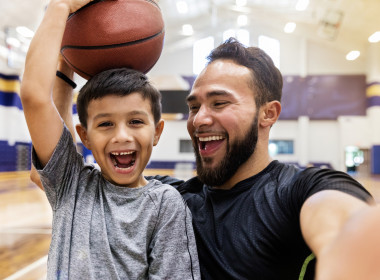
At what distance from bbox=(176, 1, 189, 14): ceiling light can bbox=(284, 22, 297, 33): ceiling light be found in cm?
281

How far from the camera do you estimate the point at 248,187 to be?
3.44 feet

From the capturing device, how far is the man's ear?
1180 mm

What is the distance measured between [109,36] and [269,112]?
561 millimetres

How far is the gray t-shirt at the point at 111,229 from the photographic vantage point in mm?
846

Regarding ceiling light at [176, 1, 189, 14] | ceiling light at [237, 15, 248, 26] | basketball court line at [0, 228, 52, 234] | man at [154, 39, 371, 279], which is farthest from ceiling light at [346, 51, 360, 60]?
man at [154, 39, 371, 279]

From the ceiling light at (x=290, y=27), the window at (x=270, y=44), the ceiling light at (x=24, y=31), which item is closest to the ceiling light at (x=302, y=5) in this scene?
the ceiling light at (x=290, y=27)

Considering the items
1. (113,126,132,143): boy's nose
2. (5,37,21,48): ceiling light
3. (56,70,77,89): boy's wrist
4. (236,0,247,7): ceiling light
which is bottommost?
(113,126,132,143): boy's nose

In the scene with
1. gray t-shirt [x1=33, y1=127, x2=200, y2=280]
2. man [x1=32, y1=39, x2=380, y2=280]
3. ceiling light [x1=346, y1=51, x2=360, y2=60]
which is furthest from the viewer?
ceiling light [x1=346, y1=51, x2=360, y2=60]

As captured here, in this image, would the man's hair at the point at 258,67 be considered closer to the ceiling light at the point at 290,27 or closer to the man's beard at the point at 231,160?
the man's beard at the point at 231,160

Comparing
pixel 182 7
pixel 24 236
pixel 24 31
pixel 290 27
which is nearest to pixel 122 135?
pixel 24 236

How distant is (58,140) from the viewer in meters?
0.90

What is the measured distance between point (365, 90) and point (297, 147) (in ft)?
7.96

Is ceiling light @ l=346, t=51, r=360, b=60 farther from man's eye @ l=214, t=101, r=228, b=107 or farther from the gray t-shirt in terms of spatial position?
the gray t-shirt

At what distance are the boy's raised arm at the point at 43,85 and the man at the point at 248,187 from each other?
17.7 inches
